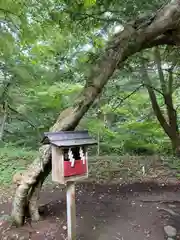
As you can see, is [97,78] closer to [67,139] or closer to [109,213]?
[67,139]

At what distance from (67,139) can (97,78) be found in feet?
3.66

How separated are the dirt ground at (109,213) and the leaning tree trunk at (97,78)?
0.33 metres

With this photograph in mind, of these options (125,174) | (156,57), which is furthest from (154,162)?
(156,57)

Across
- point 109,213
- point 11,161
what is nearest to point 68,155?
point 109,213

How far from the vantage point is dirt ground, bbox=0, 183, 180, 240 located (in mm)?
3254

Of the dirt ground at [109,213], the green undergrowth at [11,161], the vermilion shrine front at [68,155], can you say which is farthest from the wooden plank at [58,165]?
the green undergrowth at [11,161]

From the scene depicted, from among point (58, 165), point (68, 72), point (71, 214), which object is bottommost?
point (71, 214)

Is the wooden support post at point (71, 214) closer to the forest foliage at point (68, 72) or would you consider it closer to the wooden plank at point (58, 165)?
the wooden plank at point (58, 165)

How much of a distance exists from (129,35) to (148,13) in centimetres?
58

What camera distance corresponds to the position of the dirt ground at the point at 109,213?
10.7 feet

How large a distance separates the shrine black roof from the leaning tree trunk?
463 mm

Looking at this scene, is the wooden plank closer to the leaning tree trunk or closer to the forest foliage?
the leaning tree trunk

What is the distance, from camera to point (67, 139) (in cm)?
298

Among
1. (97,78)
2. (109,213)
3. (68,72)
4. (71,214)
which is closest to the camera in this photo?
(71,214)
